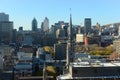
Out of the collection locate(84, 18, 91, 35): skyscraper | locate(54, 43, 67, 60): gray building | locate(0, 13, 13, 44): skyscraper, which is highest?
locate(84, 18, 91, 35): skyscraper

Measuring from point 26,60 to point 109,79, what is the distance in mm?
15777

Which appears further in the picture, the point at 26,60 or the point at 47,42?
the point at 47,42

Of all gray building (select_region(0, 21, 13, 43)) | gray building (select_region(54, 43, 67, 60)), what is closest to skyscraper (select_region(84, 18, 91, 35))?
gray building (select_region(0, 21, 13, 43))

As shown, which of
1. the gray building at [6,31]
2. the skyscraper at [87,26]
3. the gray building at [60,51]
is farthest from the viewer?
the skyscraper at [87,26]

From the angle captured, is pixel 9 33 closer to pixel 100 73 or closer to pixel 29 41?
pixel 29 41

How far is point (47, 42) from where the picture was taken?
190ft

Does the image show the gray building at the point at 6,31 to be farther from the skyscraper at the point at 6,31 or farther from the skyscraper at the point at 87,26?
the skyscraper at the point at 87,26

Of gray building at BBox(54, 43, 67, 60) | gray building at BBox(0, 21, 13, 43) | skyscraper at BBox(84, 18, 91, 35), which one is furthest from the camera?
skyscraper at BBox(84, 18, 91, 35)

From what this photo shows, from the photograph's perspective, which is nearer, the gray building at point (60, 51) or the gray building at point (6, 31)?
the gray building at point (60, 51)

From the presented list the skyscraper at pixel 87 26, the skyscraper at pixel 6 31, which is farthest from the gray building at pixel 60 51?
the skyscraper at pixel 87 26

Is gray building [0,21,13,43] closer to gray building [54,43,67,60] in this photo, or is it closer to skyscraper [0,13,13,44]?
skyscraper [0,13,13,44]

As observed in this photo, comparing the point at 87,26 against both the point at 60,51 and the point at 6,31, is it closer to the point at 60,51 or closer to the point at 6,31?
the point at 6,31

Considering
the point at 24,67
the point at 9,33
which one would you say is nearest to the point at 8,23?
the point at 9,33

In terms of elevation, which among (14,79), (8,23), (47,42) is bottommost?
(14,79)
